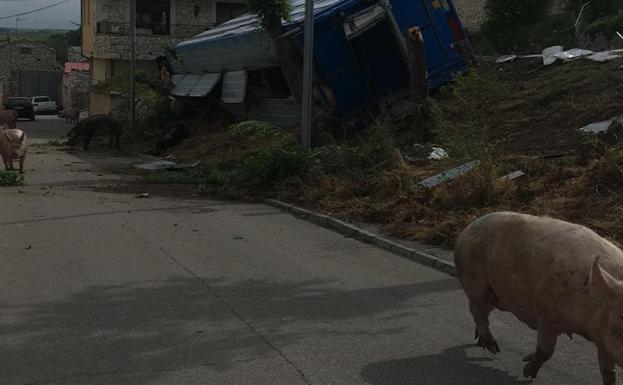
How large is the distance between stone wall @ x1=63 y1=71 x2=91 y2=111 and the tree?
53.9 meters

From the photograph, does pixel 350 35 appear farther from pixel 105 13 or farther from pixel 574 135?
pixel 105 13

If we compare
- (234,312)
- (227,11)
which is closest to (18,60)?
(227,11)

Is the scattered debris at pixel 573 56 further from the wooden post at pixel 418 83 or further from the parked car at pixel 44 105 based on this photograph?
the parked car at pixel 44 105

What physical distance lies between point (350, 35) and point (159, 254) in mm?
9953

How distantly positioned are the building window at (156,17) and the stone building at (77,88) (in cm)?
2088

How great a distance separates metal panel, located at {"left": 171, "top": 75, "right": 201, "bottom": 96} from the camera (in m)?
28.9

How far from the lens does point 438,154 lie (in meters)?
14.6

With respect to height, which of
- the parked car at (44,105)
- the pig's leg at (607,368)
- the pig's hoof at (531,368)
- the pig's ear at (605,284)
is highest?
the pig's ear at (605,284)

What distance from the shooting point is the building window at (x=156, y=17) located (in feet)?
162

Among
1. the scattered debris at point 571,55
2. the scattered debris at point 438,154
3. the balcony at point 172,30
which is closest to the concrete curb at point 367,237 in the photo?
the scattered debris at point 438,154

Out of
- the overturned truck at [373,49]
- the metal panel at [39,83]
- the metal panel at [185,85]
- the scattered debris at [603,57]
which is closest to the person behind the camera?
the scattered debris at [603,57]

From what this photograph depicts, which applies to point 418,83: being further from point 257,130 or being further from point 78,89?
point 78,89

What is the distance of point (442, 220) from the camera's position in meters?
10.9

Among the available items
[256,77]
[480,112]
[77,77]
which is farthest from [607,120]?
[77,77]
